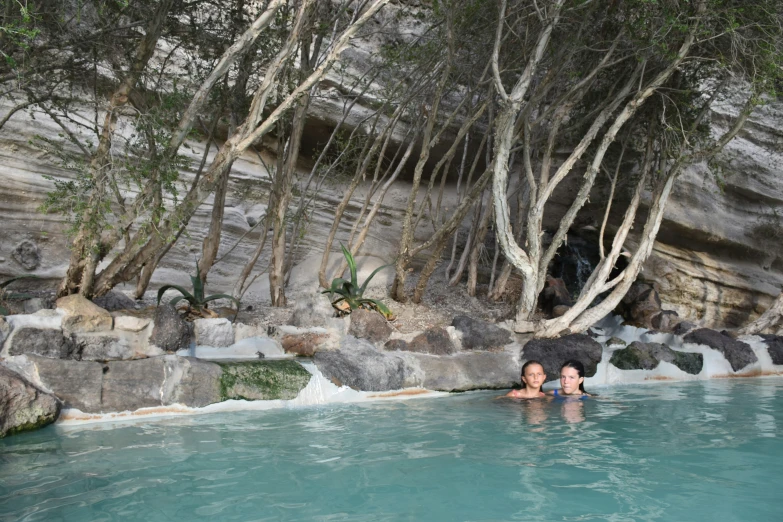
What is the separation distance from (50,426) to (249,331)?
2478 millimetres

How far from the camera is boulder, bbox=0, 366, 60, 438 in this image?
438 cm

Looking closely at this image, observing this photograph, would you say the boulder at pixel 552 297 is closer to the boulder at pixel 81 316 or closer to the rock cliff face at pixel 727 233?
the rock cliff face at pixel 727 233

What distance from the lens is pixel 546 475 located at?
369 centimetres

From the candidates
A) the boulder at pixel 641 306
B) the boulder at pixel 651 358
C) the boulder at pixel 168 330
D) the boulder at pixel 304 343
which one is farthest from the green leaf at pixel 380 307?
the boulder at pixel 641 306

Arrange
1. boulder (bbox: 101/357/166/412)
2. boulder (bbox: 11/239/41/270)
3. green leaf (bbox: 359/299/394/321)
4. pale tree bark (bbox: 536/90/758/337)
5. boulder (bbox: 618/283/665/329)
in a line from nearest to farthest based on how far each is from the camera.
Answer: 1. boulder (bbox: 101/357/166/412)
2. green leaf (bbox: 359/299/394/321)
3. pale tree bark (bbox: 536/90/758/337)
4. boulder (bbox: 11/239/41/270)
5. boulder (bbox: 618/283/665/329)

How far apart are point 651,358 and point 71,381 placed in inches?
268

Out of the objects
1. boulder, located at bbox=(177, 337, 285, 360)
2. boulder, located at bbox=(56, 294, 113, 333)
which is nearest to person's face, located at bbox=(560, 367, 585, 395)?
boulder, located at bbox=(177, 337, 285, 360)

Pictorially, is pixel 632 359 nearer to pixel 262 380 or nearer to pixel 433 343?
pixel 433 343

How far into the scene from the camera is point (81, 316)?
5758 mm

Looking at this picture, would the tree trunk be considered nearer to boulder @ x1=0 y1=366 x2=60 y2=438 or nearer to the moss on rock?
boulder @ x1=0 y1=366 x2=60 y2=438

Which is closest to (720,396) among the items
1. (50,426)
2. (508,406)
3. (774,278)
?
(508,406)

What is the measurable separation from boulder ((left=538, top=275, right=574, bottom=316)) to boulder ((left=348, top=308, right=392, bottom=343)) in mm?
4254

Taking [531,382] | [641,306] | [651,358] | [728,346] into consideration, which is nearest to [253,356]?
[531,382]

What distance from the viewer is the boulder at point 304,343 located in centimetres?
687
